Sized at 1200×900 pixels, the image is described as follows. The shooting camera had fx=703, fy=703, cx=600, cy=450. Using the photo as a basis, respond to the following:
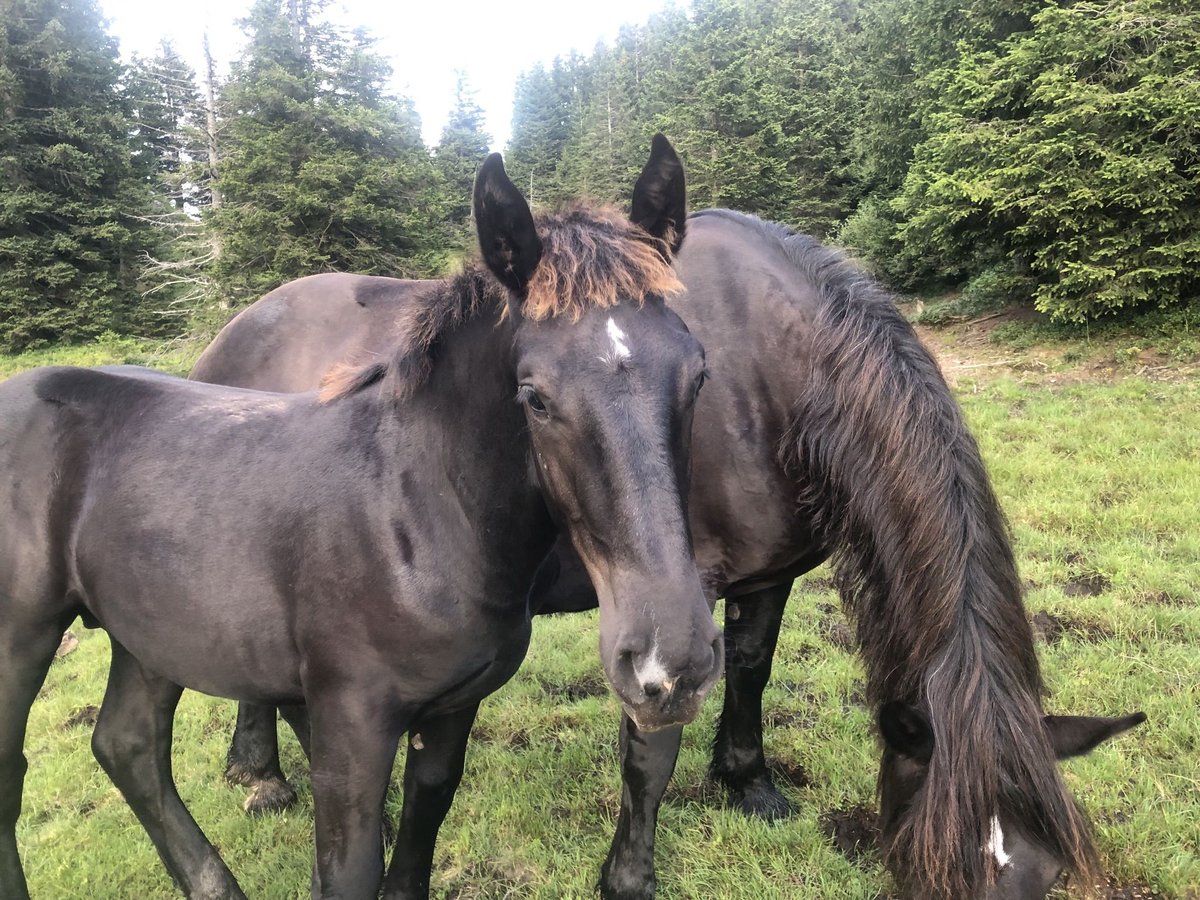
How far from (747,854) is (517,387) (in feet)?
7.24

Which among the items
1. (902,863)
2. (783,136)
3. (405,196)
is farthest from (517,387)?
(783,136)

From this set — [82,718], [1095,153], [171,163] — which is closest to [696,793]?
[82,718]

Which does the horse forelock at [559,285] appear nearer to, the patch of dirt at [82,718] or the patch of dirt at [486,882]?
the patch of dirt at [486,882]

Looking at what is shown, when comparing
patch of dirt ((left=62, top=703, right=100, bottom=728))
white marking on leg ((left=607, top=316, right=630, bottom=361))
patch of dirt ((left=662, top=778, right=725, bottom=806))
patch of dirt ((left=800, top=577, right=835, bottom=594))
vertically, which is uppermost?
white marking on leg ((left=607, top=316, right=630, bottom=361))

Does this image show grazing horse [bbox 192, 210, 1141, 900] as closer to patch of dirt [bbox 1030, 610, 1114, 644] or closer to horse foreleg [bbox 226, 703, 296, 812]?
horse foreleg [bbox 226, 703, 296, 812]

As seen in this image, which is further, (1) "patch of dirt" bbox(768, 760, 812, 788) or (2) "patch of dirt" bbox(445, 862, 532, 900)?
(1) "patch of dirt" bbox(768, 760, 812, 788)

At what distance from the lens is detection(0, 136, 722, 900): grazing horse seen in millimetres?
1500

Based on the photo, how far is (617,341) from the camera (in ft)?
5.04

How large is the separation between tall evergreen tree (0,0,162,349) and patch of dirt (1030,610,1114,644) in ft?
75.7

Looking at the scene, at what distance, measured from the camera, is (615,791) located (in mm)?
3271

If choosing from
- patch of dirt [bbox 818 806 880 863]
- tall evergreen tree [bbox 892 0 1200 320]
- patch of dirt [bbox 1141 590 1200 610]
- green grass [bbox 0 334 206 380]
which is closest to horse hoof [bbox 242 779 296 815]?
patch of dirt [bbox 818 806 880 863]

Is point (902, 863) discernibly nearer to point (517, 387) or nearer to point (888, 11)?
point (517, 387)

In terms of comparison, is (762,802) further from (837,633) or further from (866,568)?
(837,633)

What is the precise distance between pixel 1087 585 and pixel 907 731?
3.79m
